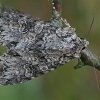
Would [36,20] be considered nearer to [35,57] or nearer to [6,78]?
[35,57]

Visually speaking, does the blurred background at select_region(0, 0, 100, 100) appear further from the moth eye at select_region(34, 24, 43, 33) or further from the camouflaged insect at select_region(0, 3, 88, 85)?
the moth eye at select_region(34, 24, 43, 33)

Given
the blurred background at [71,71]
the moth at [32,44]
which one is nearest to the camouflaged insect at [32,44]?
the moth at [32,44]

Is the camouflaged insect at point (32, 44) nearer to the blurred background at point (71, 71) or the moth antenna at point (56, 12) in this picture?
the moth antenna at point (56, 12)

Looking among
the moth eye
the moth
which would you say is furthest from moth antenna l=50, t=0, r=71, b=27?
the moth eye

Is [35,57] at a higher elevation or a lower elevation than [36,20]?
lower

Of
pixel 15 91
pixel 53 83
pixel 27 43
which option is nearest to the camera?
Answer: pixel 27 43

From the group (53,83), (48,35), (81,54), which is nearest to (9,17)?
(48,35)
